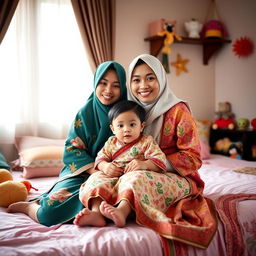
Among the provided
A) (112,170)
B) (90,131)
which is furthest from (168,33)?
(112,170)

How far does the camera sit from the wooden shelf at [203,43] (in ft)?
13.0

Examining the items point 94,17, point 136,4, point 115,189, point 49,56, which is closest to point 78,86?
point 49,56

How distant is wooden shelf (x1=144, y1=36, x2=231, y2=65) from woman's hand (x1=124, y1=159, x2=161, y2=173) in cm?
256

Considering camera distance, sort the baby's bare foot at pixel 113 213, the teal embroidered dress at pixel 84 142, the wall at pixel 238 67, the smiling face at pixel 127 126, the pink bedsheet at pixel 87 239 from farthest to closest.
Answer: the wall at pixel 238 67 < the teal embroidered dress at pixel 84 142 < the smiling face at pixel 127 126 < the baby's bare foot at pixel 113 213 < the pink bedsheet at pixel 87 239

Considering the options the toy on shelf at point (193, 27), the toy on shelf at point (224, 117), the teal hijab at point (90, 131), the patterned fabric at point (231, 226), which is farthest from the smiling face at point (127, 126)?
the toy on shelf at point (193, 27)

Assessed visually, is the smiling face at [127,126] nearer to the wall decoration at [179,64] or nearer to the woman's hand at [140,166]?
the woman's hand at [140,166]

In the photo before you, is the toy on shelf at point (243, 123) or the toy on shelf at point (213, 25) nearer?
the toy on shelf at point (243, 123)

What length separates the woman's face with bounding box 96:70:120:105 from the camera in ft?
6.54

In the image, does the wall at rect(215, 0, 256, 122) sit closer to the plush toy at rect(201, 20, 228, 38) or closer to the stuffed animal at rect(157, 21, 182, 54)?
the plush toy at rect(201, 20, 228, 38)

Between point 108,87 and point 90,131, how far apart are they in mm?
291

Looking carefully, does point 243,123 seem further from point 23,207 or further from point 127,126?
point 23,207

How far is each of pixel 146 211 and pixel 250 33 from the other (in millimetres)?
3218

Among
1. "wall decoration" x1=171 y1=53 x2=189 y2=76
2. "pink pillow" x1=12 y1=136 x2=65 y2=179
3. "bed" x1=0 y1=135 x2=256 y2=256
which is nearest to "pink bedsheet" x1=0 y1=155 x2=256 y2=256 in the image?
"bed" x1=0 y1=135 x2=256 y2=256

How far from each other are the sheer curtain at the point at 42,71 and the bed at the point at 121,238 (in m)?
1.75
